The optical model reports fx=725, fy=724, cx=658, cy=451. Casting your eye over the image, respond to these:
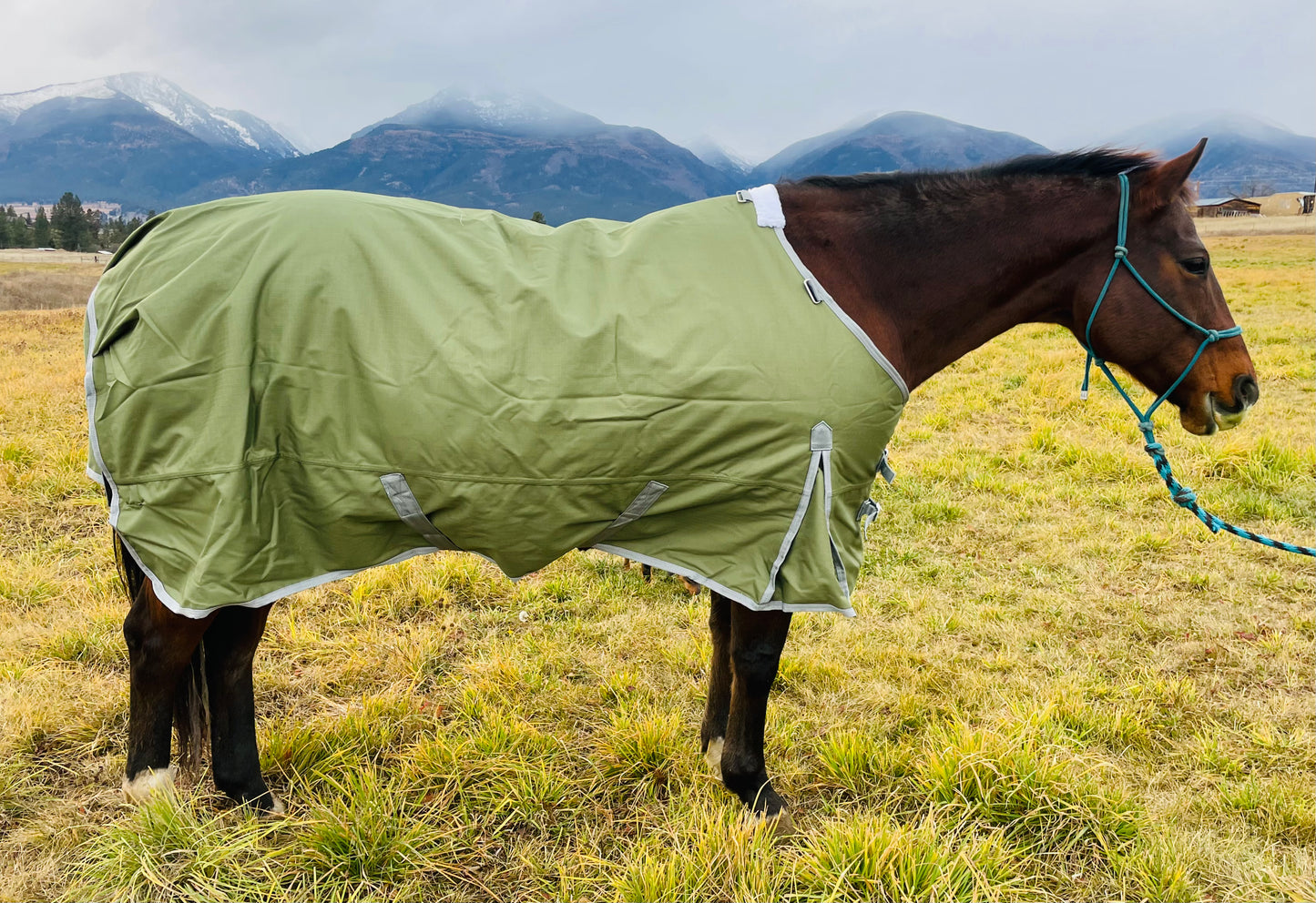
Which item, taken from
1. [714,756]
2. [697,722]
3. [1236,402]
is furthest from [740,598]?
[1236,402]

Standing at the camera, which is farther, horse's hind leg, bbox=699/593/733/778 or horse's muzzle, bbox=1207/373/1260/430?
horse's hind leg, bbox=699/593/733/778

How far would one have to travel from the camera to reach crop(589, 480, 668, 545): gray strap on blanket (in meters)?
2.23

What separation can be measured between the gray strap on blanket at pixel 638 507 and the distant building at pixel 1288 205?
81.2 meters

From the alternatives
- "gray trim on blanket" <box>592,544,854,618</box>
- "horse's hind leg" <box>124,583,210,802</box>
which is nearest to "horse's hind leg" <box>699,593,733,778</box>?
"gray trim on blanket" <box>592,544,854,618</box>

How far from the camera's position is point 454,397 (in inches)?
83.1

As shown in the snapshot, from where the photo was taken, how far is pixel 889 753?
2.83m

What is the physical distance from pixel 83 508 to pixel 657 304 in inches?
206

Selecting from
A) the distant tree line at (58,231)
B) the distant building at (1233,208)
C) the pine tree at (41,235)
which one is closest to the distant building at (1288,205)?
the distant building at (1233,208)

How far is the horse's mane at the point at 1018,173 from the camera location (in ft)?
8.26

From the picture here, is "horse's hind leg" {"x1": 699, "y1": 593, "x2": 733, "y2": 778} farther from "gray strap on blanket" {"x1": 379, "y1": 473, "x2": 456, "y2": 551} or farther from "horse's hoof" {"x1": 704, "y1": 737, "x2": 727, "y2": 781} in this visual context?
"gray strap on blanket" {"x1": 379, "y1": 473, "x2": 456, "y2": 551}

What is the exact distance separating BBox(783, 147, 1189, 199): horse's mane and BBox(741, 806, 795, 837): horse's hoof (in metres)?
2.18

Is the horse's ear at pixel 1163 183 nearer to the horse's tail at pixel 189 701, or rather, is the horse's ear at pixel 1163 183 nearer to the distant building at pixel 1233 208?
the horse's tail at pixel 189 701

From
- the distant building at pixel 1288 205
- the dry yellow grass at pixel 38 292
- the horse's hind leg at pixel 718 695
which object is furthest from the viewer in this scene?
the distant building at pixel 1288 205

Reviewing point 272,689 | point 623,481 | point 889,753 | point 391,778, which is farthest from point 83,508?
point 889,753
